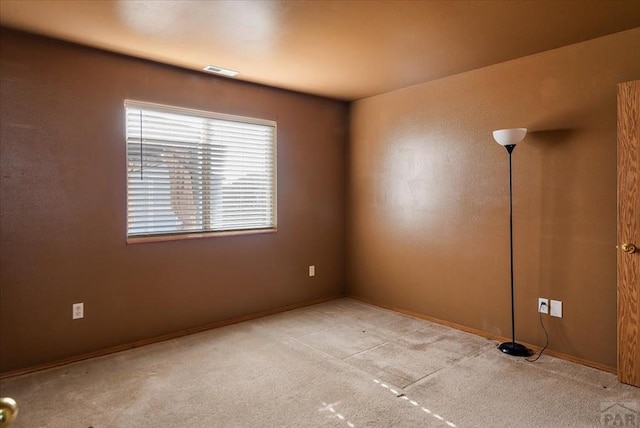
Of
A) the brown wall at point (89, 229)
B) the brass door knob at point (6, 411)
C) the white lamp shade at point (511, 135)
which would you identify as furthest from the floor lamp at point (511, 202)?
the brass door knob at point (6, 411)

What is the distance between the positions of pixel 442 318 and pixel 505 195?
52.1 inches

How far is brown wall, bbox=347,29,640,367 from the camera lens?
2953 millimetres

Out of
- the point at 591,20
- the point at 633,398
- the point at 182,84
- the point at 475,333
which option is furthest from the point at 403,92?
the point at 633,398

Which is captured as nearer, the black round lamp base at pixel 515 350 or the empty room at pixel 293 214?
the empty room at pixel 293 214

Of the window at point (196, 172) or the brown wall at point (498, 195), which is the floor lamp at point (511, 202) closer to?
the brown wall at point (498, 195)

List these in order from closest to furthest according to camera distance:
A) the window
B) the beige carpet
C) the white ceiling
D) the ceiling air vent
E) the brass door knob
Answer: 1. the brass door knob
2. the beige carpet
3. the white ceiling
4. the window
5. the ceiling air vent

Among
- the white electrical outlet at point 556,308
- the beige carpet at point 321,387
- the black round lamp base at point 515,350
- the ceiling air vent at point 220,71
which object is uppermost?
the ceiling air vent at point 220,71

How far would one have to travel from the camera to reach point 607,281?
2926 mm

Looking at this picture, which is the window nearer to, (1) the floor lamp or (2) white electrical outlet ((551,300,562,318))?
(1) the floor lamp

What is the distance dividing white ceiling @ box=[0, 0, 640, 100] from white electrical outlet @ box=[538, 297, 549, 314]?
195cm

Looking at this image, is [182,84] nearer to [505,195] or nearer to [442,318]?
[505,195]

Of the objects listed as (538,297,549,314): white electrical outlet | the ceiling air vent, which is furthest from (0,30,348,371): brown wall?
(538,297,549,314): white electrical outlet

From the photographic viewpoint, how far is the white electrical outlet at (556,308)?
3.16 m

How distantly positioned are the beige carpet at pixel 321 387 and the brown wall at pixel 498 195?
435mm
